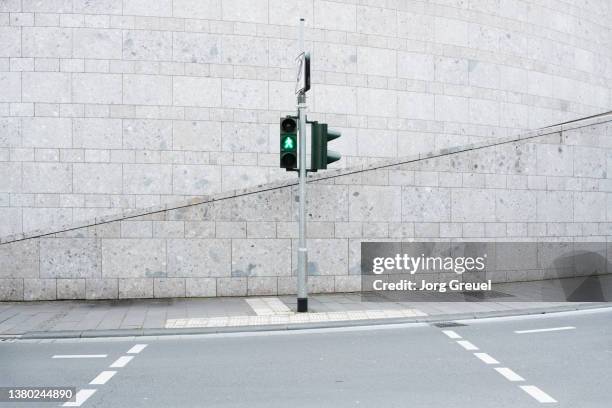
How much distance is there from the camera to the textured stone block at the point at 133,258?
13750 mm

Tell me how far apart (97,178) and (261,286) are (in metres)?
4.68

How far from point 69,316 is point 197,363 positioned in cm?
462

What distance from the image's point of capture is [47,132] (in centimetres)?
1482

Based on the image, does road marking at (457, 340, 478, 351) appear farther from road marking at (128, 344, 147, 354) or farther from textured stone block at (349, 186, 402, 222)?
textured stone block at (349, 186, 402, 222)

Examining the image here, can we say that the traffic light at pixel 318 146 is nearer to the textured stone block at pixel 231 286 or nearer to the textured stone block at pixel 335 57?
the textured stone block at pixel 231 286

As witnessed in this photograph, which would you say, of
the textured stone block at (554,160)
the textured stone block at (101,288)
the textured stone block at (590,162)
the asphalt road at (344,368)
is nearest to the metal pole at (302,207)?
the asphalt road at (344,368)

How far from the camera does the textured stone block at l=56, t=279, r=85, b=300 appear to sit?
13.6 meters

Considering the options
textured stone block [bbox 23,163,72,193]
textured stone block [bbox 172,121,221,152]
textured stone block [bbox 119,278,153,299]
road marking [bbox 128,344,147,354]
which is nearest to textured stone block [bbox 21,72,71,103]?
textured stone block [bbox 23,163,72,193]

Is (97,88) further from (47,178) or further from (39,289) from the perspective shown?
(39,289)

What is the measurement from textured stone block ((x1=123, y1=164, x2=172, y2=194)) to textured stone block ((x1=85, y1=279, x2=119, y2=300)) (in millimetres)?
2342

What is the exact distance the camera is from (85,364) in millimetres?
8102

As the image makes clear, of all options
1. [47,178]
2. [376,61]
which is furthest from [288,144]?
[47,178]

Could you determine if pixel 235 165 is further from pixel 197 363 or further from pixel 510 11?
pixel 510 11

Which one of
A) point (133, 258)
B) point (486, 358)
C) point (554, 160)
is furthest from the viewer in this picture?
point (554, 160)
